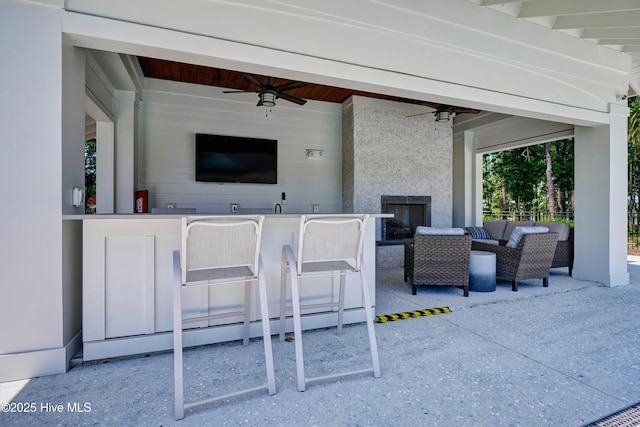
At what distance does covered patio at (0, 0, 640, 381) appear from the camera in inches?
86.7

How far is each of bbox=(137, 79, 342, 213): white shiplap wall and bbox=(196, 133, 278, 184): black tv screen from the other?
0.13m

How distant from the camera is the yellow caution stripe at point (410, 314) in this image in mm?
3271

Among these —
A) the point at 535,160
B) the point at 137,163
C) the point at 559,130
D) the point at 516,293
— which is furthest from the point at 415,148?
the point at 535,160

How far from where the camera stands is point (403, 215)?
7.09 meters

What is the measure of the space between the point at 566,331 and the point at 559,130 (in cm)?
397

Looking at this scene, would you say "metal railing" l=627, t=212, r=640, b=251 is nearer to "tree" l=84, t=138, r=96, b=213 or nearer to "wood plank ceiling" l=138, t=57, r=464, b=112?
"wood plank ceiling" l=138, t=57, r=464, b=112

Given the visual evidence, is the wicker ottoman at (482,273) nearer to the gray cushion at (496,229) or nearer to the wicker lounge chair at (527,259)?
the wicker lounge chair at (527,259)

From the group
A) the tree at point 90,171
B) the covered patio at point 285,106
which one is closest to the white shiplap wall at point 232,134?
the covered patio at point 285,106

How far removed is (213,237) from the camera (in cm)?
195

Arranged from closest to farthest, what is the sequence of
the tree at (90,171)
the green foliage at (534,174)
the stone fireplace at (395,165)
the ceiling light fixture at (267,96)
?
the ceiling light fixture at (267,96) → the stone fireplace at (395,165) → the tree at (90,171) → the green foliage at (534,174)

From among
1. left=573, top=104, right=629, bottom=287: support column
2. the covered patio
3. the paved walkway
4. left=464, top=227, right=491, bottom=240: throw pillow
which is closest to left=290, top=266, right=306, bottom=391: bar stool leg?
the paved walkway

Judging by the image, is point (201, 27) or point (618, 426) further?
point (201, 27)

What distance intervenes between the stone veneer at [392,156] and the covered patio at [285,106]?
4 centimetres

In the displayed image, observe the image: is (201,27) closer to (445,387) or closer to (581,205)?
(445,387)
